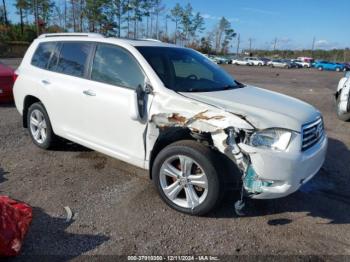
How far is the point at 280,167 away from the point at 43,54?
4.11m

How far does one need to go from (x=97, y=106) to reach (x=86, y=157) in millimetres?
1318

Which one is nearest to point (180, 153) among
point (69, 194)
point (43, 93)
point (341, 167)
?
point (69, 194)

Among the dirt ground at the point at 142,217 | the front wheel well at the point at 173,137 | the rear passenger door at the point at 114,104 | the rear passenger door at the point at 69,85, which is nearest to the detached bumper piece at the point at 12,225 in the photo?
the dirt ground at the point at 142,217

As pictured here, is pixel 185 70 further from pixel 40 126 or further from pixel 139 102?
pixel 40 126

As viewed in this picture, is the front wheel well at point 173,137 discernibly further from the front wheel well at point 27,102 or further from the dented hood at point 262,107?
the front wheel well at point 27,102

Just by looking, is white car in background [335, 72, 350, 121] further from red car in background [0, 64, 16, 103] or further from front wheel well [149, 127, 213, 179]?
red car in background [0, 64, 16, 103]

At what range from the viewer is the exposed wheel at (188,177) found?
11.0ft

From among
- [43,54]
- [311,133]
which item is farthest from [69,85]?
[311,133]

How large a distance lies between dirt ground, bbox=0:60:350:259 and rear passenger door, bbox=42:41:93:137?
1.99 feet

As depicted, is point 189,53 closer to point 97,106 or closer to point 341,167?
point 97,106

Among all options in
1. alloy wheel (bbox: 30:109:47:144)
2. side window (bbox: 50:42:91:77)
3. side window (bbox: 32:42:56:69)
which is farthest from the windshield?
alloy wheel (bbox: 30:109:47:144)

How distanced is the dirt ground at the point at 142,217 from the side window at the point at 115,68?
1.33 meters

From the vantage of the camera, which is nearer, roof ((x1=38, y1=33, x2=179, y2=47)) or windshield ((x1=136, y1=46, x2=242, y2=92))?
windshield ((x1=136, y1=46, x2=242, y2=92))

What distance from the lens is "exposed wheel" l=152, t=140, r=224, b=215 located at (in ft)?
11.0
